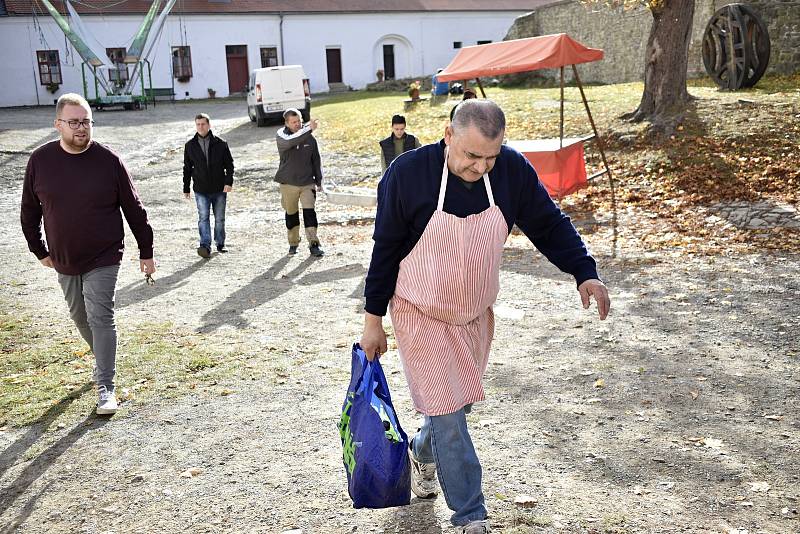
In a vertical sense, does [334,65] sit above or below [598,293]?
above

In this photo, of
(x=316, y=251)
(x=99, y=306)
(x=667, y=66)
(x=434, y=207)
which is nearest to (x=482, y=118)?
(x=434, y=207)

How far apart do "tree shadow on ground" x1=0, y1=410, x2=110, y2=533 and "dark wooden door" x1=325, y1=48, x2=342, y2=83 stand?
4313cm

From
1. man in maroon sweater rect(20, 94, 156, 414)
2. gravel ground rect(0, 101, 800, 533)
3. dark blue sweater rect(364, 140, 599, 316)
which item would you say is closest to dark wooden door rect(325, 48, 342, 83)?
gravel ground rect(0, 101, 800, 533)

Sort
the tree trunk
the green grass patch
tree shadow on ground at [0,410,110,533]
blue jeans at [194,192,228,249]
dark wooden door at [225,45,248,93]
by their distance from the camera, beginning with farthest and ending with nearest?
dark wooden door at [225,45,248,93], the green grass patch, the tree trunk, blue jeans at [194,192,228,249], tree shadow on ground at [0,410,110,533]

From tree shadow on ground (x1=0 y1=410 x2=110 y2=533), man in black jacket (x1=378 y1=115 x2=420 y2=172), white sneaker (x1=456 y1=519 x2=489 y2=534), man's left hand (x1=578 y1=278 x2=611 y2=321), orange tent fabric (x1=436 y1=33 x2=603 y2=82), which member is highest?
orange tent fabric (x1=436 y1=33 x2=603 y2=82)

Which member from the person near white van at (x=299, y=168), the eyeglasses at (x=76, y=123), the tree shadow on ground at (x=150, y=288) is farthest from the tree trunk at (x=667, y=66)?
the eyeglasses at (x=76, y=123)

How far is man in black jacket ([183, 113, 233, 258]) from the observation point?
10.1 metres

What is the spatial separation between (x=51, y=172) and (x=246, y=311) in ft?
10.1

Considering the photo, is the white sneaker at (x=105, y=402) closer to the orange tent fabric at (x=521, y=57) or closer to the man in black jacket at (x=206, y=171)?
the man in black jacket at (x=206, y=171)

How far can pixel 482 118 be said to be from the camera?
9.68ft

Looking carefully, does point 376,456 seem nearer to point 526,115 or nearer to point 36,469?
point 36,469

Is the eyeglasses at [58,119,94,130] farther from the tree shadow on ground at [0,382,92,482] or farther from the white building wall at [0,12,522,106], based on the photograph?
the white building wall at [0,12,522,106]

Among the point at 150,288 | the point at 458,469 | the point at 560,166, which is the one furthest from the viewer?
the point at 560,166

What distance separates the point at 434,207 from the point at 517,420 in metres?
2.03
